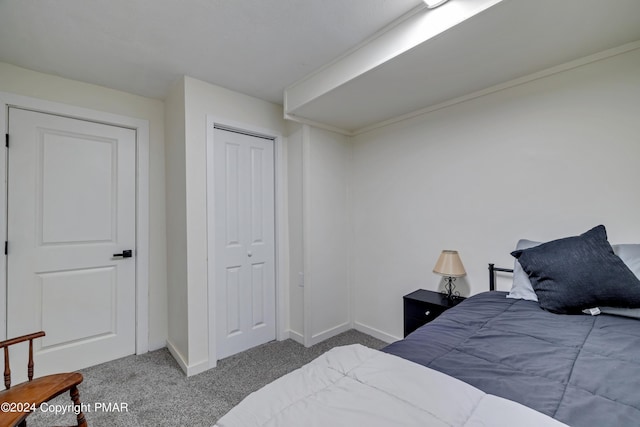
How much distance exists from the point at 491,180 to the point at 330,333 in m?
2.10

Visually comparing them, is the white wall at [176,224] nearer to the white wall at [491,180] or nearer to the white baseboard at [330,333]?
the white baseboard at [330,333]

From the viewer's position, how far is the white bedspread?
628 millimetres

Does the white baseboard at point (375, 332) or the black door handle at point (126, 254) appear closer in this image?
the black door handle at point (126, 254)

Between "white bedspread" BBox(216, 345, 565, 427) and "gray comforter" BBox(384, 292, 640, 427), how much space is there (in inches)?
7.1

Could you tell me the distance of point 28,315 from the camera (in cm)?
213

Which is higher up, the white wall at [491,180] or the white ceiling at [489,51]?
the white ceiling at [489,51]

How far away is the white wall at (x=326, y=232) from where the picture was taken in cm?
277

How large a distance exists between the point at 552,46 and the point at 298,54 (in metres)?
1.56

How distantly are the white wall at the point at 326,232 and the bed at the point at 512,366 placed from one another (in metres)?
1.50

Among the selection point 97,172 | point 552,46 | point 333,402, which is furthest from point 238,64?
point 333,402

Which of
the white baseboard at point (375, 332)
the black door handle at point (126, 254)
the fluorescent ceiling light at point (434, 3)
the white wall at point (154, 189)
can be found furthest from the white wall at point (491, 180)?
the black door handle at point (126, 254)

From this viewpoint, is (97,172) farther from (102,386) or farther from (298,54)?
(298,54)

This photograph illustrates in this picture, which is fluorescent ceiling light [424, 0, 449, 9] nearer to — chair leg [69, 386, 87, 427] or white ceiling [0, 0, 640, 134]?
white ceiling [0, 0, 640, 134]

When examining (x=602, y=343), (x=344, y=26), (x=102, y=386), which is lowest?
(x=102, y=386)
